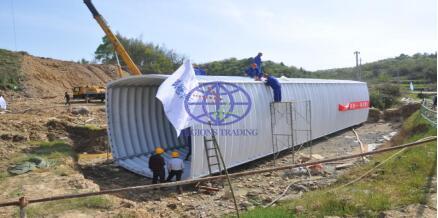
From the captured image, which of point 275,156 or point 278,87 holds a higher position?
point 278,87

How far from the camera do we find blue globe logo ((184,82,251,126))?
11.9 m

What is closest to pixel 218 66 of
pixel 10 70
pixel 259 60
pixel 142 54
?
pixel 142 54

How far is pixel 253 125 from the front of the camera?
47.8 feet

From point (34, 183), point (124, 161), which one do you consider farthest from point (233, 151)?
point (34, 183)

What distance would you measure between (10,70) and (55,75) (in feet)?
19.5

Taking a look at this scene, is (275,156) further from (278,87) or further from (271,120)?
(278,87)

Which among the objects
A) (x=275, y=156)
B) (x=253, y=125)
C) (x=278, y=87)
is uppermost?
(x=278, y=87)

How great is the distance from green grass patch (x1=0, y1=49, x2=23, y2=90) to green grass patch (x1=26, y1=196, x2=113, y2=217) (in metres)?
35.1

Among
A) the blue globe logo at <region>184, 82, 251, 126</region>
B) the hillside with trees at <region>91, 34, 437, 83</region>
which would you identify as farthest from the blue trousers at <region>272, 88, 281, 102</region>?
the hillside with trees at <region>91, 34, 437, 83</region>

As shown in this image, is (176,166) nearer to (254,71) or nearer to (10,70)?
(254,71)

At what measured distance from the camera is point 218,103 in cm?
1292

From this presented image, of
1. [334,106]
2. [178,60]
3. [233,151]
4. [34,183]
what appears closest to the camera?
[34,183]

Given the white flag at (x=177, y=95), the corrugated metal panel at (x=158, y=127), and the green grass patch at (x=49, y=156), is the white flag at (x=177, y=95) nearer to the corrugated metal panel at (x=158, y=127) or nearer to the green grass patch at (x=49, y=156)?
the corrugated metal panel at (x=158, y=127)

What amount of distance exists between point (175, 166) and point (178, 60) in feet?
242
